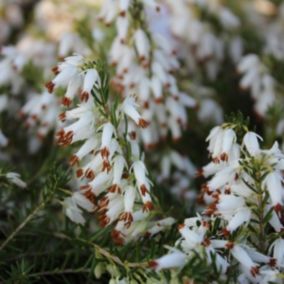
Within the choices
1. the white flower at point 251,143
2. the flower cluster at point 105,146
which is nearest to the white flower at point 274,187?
the white flower at point 251,143

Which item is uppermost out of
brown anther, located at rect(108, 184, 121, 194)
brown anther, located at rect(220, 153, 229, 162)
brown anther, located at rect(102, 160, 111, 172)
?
brown anther, located at rect(102, 160, 111, 172)

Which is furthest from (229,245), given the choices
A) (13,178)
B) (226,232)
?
(13,178)

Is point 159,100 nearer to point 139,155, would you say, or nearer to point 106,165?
point 139,155

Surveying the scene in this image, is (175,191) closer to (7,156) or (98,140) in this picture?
(7,156)

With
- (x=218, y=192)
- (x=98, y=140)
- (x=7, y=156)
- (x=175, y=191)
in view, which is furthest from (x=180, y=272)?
(x=7, y=156)

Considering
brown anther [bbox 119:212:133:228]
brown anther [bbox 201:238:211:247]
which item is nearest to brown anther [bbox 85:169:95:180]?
brown anther [bbox 119:212:133:228]

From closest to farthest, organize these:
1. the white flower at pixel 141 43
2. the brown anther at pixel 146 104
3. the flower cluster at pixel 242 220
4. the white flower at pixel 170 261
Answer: the white flower at pixel 170 261, the flower cluster at pixel 242 220, the white flower at pixel 141 43, the brown anther at pixel 146 104

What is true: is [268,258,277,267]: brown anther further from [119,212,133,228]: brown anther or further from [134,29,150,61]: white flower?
[134,29,150,61]: white flower

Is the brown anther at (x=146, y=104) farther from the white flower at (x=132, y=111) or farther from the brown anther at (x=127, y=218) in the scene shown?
the brown anther at (x=127, y=218)

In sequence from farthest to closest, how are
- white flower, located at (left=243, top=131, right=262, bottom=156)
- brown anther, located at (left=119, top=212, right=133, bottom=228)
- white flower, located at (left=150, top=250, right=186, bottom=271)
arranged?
brown anther, located at (left=119, top=212, right=133, bottom=228) < white flower, located at (left=243, top=131, right=262, bottom=156) < white flower, located at (left=150, top=250, right=186, bottom=271)
